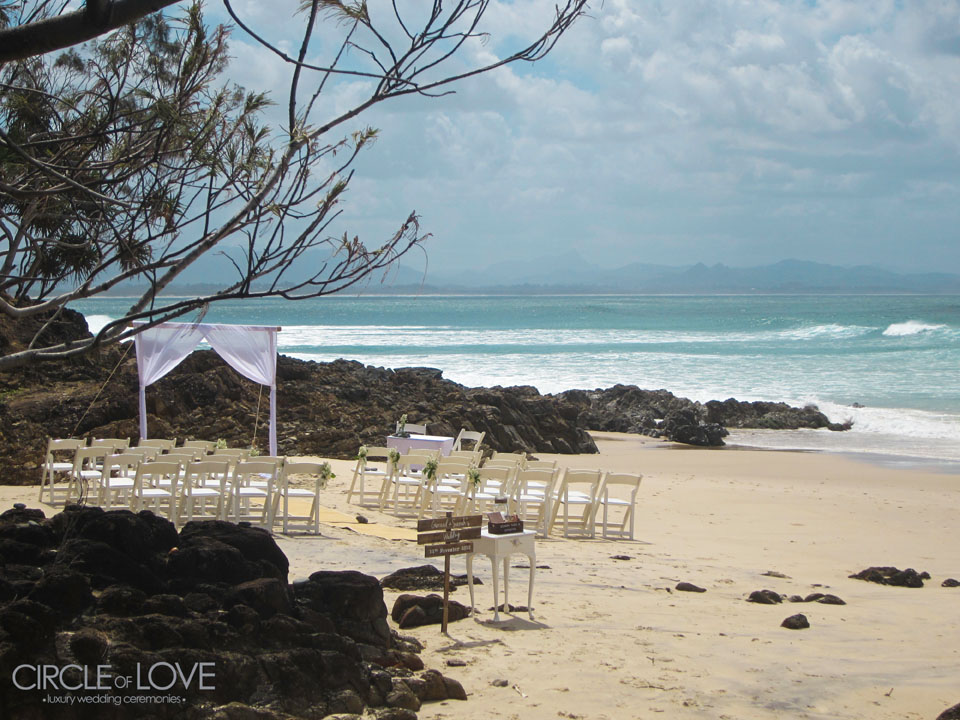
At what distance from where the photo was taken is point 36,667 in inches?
164

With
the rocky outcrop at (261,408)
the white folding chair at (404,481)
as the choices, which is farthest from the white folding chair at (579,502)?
the rocky outcrop at (261,408)

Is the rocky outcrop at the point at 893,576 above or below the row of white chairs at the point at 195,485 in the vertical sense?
below

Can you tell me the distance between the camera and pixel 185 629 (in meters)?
4.53

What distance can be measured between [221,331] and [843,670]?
10674 millimetres

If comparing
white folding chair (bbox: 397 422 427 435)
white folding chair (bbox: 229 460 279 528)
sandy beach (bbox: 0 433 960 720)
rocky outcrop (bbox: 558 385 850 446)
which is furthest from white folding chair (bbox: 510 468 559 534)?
rocky outcrop (bbox: 558 385 850 446)

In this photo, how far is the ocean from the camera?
24625 millimetres

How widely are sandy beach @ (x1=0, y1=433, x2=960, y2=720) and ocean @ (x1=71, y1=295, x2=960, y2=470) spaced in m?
8.47

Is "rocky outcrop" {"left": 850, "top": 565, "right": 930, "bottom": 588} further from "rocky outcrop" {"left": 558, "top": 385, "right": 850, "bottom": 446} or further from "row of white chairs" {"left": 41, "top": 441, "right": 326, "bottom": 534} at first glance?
"rocky outcrop" {"left": 558, "top": 385, "right": 850, "bottom": 446}

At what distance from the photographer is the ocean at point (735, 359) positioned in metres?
24.6

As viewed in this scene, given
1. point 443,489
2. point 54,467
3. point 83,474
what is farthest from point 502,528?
point 54,467

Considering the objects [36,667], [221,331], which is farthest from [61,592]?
[221,331]

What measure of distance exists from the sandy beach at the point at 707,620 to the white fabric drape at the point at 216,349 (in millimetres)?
2629

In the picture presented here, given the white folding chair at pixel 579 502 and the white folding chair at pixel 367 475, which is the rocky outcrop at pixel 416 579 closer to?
the white folding chair at pixel 579 502

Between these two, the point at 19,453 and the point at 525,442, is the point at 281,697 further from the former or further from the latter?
the point at 525,442
